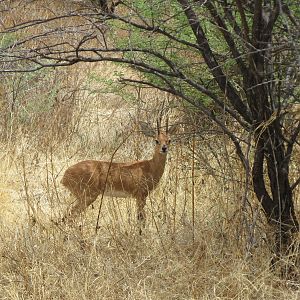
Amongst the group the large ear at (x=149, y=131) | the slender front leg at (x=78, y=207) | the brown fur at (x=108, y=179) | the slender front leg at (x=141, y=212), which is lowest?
the slender front leg at (x=141, y=212)

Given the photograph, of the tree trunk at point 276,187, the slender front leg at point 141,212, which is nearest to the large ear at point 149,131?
the slender front leg at point 141,212

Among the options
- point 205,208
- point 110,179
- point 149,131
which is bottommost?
point 205,208

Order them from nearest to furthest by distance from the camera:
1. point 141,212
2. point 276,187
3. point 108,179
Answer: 1. point 276,187
2. point 141,212
3. point 108,179

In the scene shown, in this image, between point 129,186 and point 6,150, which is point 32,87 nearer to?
point 6,150

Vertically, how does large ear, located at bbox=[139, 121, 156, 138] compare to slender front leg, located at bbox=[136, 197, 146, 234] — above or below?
above

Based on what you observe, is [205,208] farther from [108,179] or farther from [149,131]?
[108,179]

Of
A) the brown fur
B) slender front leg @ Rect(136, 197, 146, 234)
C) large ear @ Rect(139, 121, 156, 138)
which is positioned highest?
large ear @ Rect(139, 121, 156, 138)

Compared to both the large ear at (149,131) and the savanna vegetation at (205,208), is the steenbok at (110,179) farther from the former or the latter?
the savanna vegetation at (205,208)

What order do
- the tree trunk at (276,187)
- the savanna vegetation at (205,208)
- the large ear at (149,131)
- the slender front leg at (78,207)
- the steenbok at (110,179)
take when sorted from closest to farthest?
the savanna vegetation at (205,208) → the tree trunk at (276,187) → the slender front leg at (78,207) → the large ear at (149,131) → the steenbok at (110,179)

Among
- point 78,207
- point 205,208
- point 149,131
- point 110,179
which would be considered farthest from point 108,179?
point 205,208

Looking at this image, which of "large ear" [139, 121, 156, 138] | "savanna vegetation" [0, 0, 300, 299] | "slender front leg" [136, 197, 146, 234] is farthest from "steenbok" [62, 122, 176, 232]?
"savanna vegetation" [0, 0, 300, 299]

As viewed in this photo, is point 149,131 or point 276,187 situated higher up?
point 149,131

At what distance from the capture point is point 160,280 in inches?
159

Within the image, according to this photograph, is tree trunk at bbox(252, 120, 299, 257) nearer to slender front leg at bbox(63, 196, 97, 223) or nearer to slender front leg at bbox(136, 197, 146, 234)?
slender front leg at bbox(136, 197, 146, 234)
